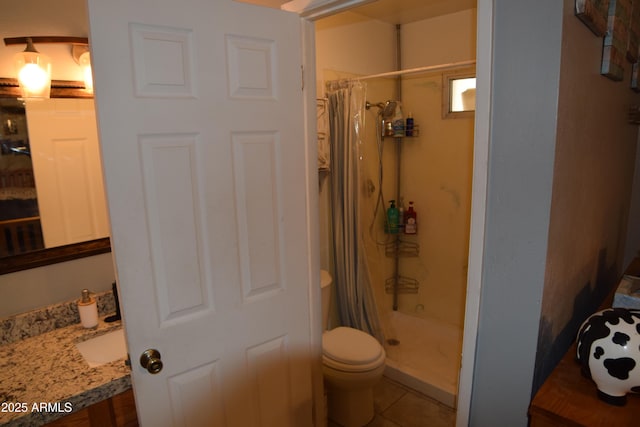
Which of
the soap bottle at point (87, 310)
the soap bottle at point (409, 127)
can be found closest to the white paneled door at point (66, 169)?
the soap bottle at point (87, 310)

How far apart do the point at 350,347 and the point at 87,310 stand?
1.35 metres

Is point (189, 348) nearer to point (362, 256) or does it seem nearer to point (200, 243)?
point (200, 243)

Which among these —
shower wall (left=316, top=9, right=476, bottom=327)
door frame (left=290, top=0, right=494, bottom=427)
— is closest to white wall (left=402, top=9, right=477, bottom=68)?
shower wall (left=316, top=9, right=476, bottom=327)

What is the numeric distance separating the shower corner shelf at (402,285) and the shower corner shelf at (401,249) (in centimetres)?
22

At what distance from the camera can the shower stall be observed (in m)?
2.76

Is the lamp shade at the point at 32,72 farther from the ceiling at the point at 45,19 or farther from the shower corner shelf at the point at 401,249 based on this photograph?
the shower corner shelf at the point at 401,249

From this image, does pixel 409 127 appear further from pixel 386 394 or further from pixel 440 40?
pixel 386 394

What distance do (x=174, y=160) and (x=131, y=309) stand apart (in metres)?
0.48

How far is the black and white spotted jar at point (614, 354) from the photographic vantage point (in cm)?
87

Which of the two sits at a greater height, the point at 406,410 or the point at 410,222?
the point at 410,222

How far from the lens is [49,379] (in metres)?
1.25

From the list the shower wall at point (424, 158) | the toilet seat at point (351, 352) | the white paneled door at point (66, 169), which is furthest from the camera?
the shower wall at point (424, 158)

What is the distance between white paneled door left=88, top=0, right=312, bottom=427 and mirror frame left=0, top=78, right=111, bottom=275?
0.67m

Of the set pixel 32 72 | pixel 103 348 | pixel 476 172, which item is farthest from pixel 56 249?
pixel 476 172
